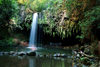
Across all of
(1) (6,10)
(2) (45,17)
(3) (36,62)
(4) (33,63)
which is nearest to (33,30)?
(2) (45,17)

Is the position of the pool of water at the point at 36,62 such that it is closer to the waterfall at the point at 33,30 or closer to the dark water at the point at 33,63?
the dark water at the point at 33,63

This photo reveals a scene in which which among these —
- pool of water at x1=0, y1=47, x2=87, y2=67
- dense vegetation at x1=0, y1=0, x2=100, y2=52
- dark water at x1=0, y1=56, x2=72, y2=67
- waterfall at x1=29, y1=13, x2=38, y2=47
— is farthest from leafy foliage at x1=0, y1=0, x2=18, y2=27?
dark water at x1=0, y1=56, x2=72, y2=67

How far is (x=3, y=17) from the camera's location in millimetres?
12102

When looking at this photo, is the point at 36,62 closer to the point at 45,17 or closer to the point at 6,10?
the point at 6,10

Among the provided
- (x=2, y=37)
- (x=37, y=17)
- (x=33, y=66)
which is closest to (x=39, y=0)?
(x=37, y=17)

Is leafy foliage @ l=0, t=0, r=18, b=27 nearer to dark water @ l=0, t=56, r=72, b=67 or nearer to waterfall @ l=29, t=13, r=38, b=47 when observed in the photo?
waterfall @ l=29, t=13, r=38, b=47

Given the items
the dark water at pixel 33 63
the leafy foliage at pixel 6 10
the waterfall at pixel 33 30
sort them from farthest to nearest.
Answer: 1. the waterfall at pixel 33 30
2. the leafy foliage at pixel 6 10
3. the dark water at pixel 33 63

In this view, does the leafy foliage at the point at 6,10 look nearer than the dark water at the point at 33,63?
No

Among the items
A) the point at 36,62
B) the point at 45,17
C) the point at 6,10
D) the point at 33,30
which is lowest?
the point at 36,62

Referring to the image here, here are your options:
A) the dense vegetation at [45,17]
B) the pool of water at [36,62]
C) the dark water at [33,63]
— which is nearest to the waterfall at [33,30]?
the dense vegetation at [45,17]

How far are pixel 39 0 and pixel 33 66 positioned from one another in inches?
447

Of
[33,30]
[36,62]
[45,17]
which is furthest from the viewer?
[33,30]

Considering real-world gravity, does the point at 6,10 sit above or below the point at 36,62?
above

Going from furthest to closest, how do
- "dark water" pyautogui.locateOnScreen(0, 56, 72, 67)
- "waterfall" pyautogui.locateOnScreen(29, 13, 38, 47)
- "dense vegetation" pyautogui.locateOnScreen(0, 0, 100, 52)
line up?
"waterfall" pyautogui.locateOnScreen(29, 13, 38, 47) < "dense vegetation" pyautogui.locateOnScreen(0, 0, 100, 52) < "dark water" pyautogui.locateOnScreen(0, 56, 72, 67)
